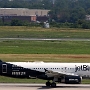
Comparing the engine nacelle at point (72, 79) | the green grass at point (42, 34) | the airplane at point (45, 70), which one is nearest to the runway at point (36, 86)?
the engine nacelle at point (72, 79)

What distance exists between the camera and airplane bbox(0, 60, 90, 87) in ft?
166

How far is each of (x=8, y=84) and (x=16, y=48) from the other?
38107mm

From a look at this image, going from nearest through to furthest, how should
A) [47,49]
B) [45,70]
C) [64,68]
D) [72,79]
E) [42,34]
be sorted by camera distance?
[72,79], [45,70], [64,68], [47,49], [42,34]

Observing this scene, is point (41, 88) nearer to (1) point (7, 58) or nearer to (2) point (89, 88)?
(2) point (89, 88)

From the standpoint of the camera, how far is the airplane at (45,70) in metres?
50.5

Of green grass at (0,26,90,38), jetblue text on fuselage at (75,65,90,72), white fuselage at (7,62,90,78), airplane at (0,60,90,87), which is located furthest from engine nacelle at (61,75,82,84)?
green grass at (0,26,90,38)

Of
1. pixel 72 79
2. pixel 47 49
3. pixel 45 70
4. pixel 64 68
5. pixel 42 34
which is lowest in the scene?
pixel 42 34

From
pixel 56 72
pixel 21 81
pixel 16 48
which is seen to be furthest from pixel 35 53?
pixel 56 72

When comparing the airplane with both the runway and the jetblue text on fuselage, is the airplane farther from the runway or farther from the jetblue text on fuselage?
the runway

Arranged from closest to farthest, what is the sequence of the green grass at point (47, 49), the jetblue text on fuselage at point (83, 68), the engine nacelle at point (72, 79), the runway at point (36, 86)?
the runway at point (36, 86)
the engine nacelle at point (72, 79)
the jetblue text on fuselage at point (83, 68)
the green grass at point (47, 49)

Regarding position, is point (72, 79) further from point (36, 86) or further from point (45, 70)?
point (36, 86)

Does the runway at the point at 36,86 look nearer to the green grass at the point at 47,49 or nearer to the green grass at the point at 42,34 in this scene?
the green grass at the point at 47,49

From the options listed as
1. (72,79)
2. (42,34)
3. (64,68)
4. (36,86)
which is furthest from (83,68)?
(42,34)

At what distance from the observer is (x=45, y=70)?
1999 inches
